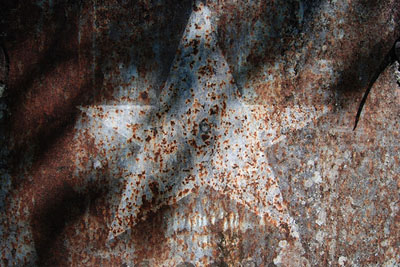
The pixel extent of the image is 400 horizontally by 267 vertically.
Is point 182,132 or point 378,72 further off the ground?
point 378,72

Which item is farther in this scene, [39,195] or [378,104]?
[378,104]

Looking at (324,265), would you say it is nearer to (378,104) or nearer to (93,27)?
(378,104)

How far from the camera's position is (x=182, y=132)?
3.61 feet

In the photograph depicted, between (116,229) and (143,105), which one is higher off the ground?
(143,105)

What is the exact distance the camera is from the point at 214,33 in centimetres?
110

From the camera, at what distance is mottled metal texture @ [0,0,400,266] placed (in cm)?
108

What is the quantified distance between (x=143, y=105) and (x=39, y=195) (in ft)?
1.63

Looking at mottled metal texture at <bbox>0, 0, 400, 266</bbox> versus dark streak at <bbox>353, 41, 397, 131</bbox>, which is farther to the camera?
dark streak at <bbox>353, 41, 397, 131</bbox>

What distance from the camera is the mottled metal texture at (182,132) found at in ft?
3.53

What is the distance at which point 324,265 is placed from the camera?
1.15 metres

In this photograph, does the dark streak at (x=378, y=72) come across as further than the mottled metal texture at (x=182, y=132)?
Yes

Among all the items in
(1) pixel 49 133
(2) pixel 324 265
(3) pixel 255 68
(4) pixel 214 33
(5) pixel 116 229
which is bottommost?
(2) pixel 324 265

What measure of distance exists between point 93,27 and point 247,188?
83 cm

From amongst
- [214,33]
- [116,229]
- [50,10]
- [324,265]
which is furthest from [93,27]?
[324,265]
